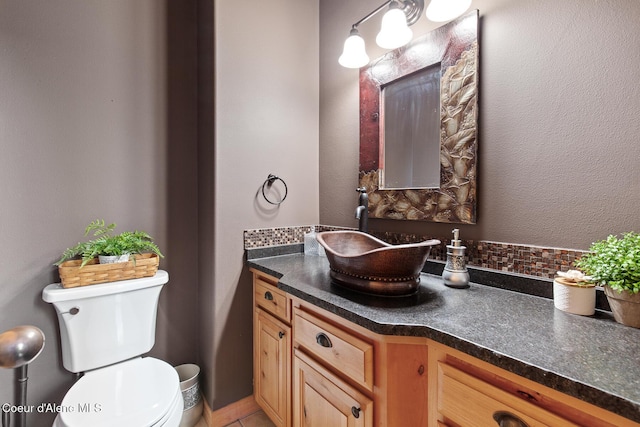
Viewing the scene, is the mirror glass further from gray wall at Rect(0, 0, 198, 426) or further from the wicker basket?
the wicker basket

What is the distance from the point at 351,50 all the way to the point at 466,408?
1.50m

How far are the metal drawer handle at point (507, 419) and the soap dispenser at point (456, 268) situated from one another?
49cm

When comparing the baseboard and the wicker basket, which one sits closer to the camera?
the wicker basket

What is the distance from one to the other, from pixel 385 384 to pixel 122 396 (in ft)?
3.14

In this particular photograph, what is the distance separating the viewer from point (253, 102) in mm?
1576

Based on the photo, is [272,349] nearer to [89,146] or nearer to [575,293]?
[575,293]

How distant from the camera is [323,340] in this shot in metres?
0.98

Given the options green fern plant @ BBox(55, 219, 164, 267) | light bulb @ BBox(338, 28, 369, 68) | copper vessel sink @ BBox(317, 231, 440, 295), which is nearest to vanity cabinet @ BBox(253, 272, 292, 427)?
copper vessel sink @ BBox(317, 231, 440, 295)

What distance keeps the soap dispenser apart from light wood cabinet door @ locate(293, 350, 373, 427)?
516 millimetres

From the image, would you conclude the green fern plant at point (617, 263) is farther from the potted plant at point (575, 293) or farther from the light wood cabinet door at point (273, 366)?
the light wood cabinet door at point (273, 366)

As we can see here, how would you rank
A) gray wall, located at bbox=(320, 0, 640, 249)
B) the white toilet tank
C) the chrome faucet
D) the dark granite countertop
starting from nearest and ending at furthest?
the dark granite countertop → gray wall, located at bbox=(320, 0, 640, 249) → the white toilet tank → the chrome faucet

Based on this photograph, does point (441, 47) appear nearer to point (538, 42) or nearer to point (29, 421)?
point (538, 42)

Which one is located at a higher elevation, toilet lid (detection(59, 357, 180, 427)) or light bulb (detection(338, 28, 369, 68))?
light bulb (detection(338, 28, 369, 68))

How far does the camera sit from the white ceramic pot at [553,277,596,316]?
0.79 meters
